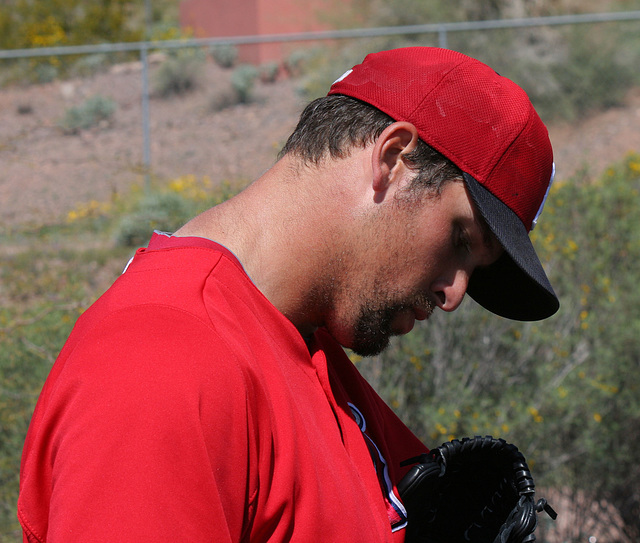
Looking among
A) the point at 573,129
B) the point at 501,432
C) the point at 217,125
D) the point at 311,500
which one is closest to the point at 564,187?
the point at 501,432

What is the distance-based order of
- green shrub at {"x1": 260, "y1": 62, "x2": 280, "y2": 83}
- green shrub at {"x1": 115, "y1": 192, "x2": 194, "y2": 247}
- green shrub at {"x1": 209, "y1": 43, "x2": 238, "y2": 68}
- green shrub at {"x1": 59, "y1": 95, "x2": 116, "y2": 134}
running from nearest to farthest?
1. green shrub at {"x1": 115, "y1": 192, "x2": 194, "y2": 247}
2. green shrub at {"x1": 59, "y1": 95, "x2": 116, "y2": 134}
3. green shrub at {"x1": 260, "y1": 62, "x2": 280, "y2": 83}
4. green shrub at {"x1": 209, "y1": 43, "x2": 238, "y2": 68}

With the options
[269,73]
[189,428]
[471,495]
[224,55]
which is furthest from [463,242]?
[224,55]

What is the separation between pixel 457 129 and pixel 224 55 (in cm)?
1270

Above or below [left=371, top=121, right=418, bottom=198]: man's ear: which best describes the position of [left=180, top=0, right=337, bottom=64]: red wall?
below

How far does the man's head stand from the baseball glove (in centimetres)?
47

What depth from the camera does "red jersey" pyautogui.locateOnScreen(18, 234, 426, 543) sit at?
81 cm

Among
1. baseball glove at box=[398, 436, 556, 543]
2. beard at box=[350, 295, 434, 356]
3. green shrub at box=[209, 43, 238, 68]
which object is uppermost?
beard at box=[350, 295, 434, 356]

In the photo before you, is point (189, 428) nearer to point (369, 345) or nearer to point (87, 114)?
point (369, 345)

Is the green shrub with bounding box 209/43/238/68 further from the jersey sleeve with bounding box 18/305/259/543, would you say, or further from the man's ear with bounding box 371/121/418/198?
the jersey sleeve with bounding box 18/305/259/543

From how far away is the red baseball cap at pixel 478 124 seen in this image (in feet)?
3.86

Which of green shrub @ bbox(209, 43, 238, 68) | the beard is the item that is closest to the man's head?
the beard

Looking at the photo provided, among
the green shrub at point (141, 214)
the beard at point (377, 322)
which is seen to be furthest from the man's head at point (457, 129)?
the green shrub at point (141, 214)

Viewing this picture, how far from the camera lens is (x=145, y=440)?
82 centimetres

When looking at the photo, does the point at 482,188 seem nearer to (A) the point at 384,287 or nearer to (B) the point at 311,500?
(A) the point at 384,287
